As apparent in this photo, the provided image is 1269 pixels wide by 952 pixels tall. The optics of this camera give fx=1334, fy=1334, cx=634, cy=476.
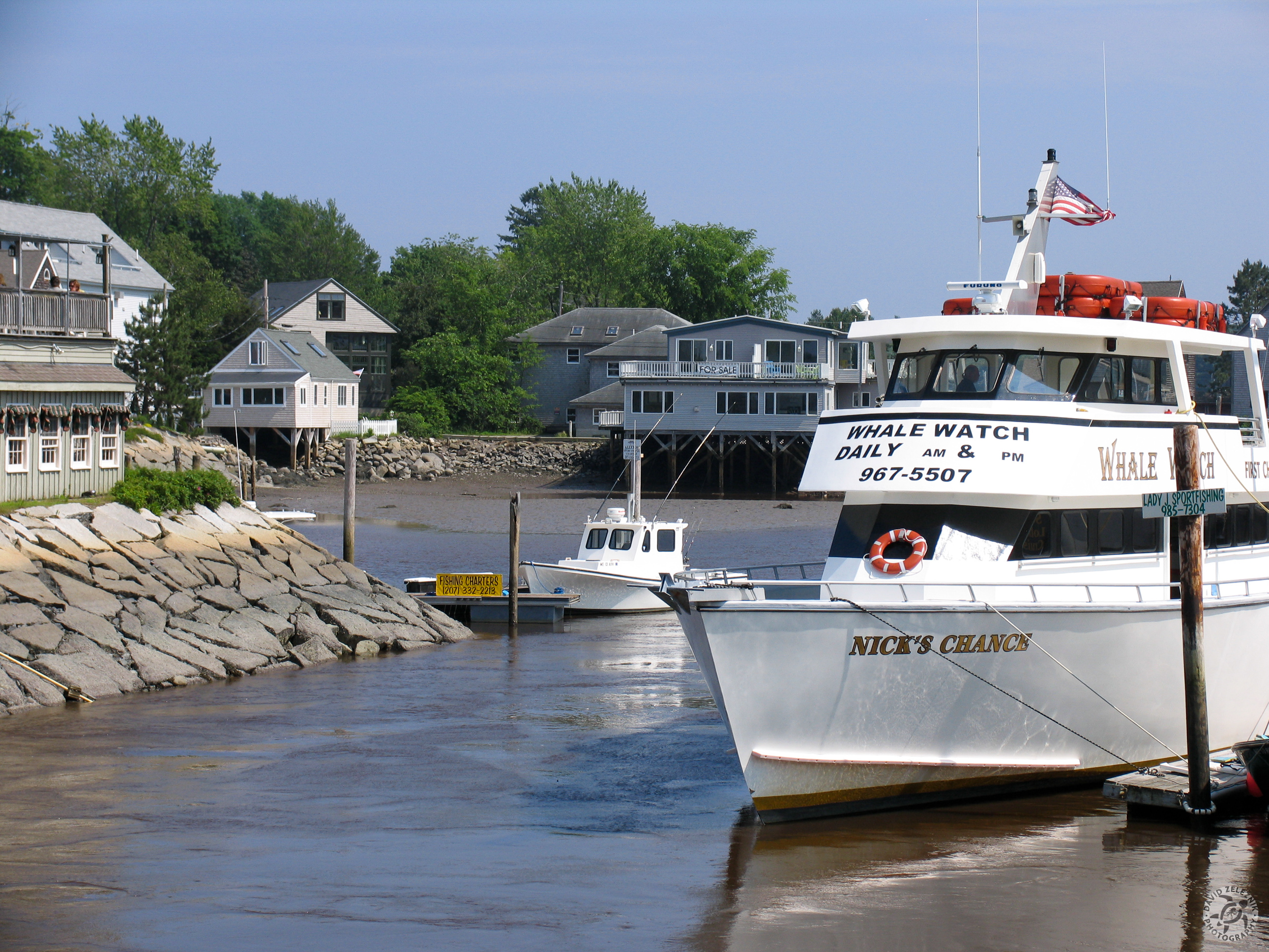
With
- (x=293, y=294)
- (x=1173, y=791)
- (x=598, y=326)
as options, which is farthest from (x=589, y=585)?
(x=293, y=294)

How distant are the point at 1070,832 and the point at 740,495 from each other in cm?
4823

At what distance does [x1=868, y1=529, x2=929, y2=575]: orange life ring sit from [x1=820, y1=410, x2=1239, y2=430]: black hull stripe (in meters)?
1.18

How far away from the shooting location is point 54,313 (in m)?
25.6

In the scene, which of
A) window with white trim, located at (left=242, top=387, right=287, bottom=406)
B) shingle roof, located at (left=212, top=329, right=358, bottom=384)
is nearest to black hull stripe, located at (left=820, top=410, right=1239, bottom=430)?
window with white trim, located at (left=242, top=387, right=287, bottom=406)

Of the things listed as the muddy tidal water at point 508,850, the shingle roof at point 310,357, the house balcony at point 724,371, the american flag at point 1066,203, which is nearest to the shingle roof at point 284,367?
the shingle roof at point 310,357

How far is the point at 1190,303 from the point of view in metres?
15.7

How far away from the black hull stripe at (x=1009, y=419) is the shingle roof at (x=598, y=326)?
204ft

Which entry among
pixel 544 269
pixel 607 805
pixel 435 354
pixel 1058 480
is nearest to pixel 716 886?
pixel 607 805

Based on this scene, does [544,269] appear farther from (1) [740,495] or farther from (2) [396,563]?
(2) [396,563]

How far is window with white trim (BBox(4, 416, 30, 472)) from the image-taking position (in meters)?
23.0

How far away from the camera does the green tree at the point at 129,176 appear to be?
79750 millimetres

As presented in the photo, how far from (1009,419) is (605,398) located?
58966 millimetres

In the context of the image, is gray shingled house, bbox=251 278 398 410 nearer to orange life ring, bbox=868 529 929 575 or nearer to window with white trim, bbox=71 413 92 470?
window with white trim, bbox=71 413 92 470

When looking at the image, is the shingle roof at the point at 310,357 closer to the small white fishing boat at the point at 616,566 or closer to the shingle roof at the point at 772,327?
the shingle roof at the point at 772,327
